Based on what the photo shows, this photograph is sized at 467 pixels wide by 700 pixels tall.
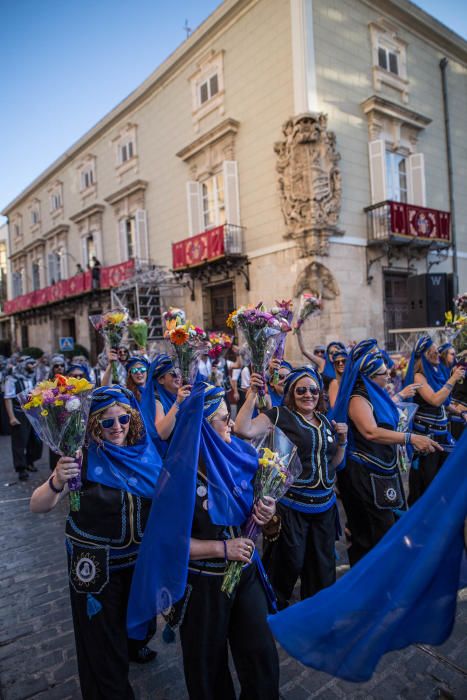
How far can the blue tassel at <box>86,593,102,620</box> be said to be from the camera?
2.21 m

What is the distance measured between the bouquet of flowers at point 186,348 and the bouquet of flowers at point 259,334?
395 mm

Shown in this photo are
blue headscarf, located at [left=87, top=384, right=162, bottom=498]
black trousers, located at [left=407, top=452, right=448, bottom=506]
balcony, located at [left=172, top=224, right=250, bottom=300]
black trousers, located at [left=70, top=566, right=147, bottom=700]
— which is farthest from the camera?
balcony, located at [left=172, top=224, right=250, bottom=300]

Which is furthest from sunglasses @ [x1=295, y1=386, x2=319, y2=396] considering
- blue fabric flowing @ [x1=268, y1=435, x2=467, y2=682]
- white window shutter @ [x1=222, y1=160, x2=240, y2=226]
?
white window shutter @ [x1=222, y1=160, x2=240, y2=226]

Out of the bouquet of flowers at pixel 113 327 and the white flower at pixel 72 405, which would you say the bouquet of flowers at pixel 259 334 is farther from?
the bouquet of flowers at pixel 113 327

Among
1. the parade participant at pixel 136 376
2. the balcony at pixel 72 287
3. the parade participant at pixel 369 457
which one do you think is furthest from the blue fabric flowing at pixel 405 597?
the balcony at pixel 72 287

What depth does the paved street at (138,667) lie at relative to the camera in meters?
2.49

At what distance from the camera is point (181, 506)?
Result: 2.05 metres

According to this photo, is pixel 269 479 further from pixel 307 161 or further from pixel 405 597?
pixel 307 161

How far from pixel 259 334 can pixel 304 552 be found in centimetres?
167

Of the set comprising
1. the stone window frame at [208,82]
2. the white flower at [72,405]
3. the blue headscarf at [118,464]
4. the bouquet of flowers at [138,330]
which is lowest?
the blue headscarf at [118,464]

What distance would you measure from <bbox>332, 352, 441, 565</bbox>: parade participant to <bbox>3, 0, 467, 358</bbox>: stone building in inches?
353

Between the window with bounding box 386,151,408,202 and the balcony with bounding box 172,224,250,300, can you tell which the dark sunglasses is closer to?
the balcony with bounding box 172,224,250,300

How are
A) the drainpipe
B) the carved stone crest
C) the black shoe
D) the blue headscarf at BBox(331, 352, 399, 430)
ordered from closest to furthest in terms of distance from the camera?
1. the black shoe
2. the blue headscarf at BBox(331, 352, 399, 430)
3. the carved stone crest
4. the drainpipe

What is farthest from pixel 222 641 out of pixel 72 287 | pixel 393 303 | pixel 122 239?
pixel 72 287
